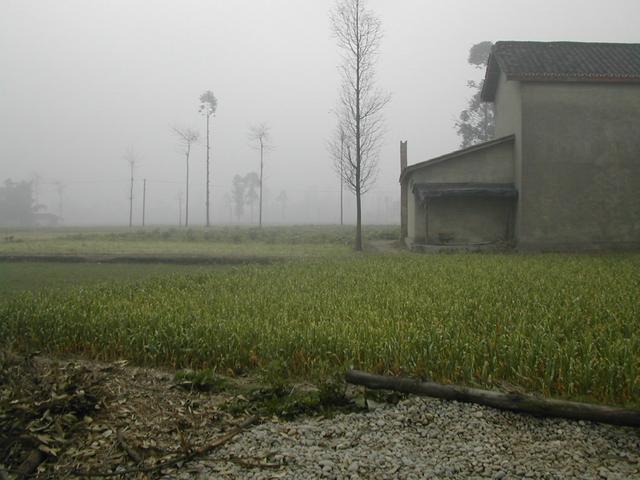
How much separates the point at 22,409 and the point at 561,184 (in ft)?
57.2

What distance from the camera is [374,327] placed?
19.2 ft

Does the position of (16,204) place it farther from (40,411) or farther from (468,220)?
(40,411)

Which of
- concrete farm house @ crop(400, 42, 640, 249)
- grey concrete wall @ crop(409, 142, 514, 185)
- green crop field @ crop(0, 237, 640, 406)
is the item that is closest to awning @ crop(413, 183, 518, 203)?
concrete farm house @ crop(400, 42, 640, 249)

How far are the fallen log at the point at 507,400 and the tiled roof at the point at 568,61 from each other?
15759 millimetres

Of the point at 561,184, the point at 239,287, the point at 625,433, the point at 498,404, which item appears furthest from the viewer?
the point at 561,184

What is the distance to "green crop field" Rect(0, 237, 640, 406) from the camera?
4.46 m

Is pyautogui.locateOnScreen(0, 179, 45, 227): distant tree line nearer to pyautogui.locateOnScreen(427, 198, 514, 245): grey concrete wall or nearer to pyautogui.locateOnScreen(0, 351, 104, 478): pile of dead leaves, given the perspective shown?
pyautogui.locateOnScreen(427, 198, 514, 245): grey concrete wall

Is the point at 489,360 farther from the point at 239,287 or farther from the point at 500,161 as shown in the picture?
the point at 500,161

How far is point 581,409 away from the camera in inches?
138

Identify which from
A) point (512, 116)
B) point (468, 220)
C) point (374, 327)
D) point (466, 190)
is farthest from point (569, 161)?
point (374, 327)

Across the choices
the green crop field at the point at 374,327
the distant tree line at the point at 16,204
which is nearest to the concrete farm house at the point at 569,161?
the green crop field at the point at 374,327

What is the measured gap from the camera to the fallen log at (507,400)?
343 centimetres

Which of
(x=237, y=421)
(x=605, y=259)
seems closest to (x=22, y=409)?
(x=237, y=421)

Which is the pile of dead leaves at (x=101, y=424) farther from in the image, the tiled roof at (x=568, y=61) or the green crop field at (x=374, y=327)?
the tiled roof at (x=568, y=61)
